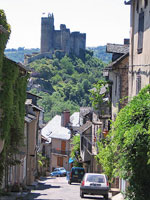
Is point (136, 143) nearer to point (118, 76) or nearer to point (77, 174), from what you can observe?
point (118, 76)

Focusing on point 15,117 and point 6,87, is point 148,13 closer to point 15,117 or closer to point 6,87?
point 6,87

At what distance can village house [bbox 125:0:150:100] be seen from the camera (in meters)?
17.7

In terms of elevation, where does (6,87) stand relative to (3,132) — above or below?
above

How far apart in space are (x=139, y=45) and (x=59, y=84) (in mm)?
164519

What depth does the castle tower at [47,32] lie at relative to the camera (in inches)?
7574

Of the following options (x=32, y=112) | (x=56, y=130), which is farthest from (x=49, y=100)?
(x=32, y=112)

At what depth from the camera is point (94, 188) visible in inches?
861

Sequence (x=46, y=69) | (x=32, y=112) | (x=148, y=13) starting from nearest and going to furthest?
1. (x=148, y=13)
2. (x=32, y=112)
3. (x=46, y=69)

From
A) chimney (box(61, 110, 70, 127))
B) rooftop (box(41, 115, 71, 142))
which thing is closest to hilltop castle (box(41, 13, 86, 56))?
rooftop (box(41, 115, 71, 142))

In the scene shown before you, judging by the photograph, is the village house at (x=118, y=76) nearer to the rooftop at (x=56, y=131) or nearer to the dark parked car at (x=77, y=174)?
the dark parked car at (x=77, y=174)

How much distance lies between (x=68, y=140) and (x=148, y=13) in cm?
5430

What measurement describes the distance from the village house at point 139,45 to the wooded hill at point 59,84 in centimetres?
13138

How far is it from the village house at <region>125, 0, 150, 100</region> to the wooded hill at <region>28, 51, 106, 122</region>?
431 feet

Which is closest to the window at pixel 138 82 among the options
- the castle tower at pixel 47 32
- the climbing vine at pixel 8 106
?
the climbing vine at pixel 8 106
